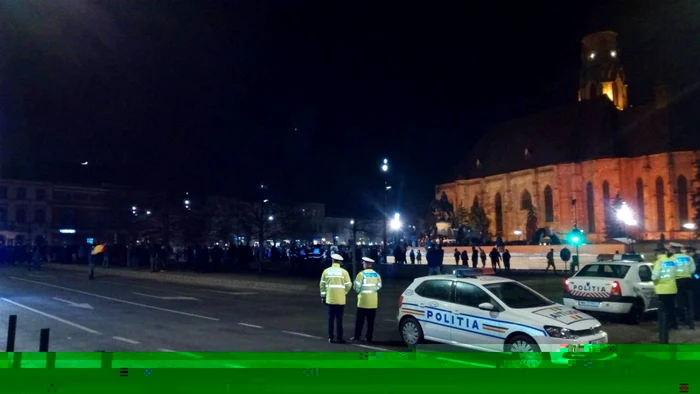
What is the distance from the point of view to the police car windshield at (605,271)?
49.6 ft

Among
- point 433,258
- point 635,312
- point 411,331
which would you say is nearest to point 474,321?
point 411,331

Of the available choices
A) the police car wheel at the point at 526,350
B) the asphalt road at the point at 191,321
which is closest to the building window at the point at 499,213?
the asphalt road at the point at 191,321

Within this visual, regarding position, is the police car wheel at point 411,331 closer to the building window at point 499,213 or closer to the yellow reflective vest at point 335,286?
the yellow reflective vest at point 335,286

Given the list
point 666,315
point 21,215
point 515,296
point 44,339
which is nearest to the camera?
point 44,339

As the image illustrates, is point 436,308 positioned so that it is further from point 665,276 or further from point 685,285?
point 685,285

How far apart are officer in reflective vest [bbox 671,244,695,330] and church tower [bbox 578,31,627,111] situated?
72382 mm

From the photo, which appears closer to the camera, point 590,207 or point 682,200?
point 682,200

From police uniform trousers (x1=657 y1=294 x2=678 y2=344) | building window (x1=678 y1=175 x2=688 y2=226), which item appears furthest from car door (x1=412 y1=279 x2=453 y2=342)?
building window (x1=678 y1=175 x2=688 y2=226)

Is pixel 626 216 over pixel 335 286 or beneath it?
over

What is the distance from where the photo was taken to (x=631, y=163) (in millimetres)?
70312

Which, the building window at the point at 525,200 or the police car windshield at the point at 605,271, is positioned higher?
the building window at the point at 525,200

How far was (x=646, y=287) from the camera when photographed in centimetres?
1495

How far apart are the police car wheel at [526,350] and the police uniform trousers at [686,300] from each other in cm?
612

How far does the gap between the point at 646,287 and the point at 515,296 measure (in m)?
6.31
